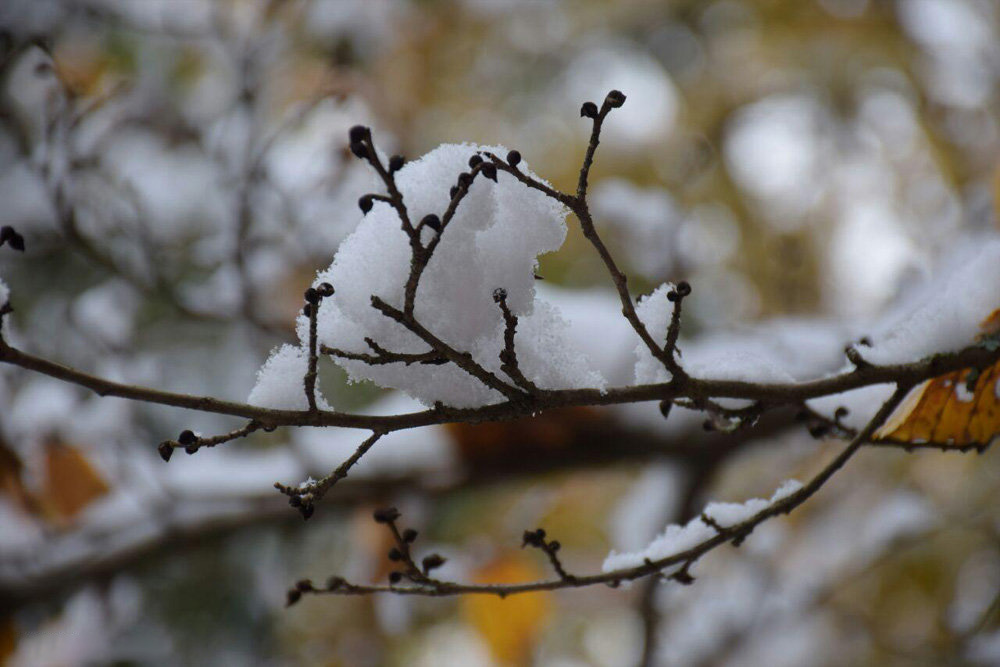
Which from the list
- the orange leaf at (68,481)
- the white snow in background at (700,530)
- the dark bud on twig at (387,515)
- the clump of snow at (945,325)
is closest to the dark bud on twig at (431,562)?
the dark bud on twig at (387,515)

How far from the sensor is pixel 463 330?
75 centimetres

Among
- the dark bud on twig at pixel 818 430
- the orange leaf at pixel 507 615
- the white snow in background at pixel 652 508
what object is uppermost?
the white snow in background at pixel 652 508

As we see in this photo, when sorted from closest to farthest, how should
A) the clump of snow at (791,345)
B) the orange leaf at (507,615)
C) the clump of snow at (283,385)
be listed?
the clump of snow at (283,385)
the clump of snow at (791,345)
the orange leaf at (507,615)

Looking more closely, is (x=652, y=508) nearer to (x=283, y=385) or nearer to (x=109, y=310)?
(x=283, y=385)

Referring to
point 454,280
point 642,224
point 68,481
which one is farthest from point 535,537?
point 68,481

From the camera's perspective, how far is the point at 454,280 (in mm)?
752

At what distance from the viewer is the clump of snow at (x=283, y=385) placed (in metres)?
0.73

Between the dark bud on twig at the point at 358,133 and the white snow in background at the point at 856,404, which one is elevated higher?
the dark bud on twig at the point at 358,133

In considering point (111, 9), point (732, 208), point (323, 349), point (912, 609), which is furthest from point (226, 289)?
point (912, 609)

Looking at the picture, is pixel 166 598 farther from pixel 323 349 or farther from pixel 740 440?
pixel 323 349

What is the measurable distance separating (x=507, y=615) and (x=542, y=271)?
2170 mm

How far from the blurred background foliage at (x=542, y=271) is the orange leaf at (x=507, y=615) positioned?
0.5 inches

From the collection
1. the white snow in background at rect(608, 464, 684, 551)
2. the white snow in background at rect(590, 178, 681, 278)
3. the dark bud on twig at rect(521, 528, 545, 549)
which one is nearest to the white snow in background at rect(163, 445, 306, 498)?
the white snow in background at rect(608, 464, 684, 551)

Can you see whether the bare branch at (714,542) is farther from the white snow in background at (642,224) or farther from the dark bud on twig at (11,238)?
the white snow in background at (642,224)
